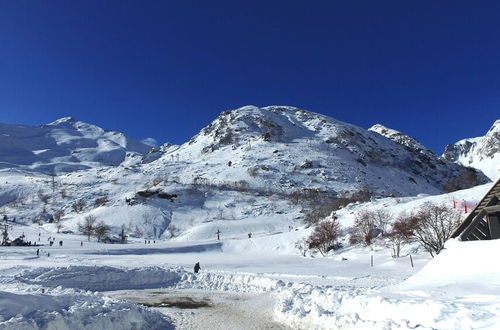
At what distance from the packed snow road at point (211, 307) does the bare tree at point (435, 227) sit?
19.9 m

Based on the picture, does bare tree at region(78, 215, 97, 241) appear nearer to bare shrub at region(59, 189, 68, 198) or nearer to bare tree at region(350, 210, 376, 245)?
bare shrub at region(59, 189, 68, 198)

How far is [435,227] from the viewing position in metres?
35.2

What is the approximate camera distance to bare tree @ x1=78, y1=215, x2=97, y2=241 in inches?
3087

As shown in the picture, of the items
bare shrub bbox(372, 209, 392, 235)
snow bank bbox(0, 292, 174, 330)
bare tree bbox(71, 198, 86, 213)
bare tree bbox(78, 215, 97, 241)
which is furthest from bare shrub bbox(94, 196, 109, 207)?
snow bank bbox(0, 292, 174, 330)

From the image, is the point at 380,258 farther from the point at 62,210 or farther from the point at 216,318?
the point at 62,210

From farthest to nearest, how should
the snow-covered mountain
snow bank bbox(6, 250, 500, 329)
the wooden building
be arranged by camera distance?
Result: the snow-covered mountain
the wooden building
snow bank bbox(6, 250, 500, 329)

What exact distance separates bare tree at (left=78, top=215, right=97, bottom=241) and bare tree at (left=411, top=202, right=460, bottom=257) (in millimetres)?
60582

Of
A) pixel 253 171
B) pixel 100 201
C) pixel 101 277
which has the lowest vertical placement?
pixel 101 277

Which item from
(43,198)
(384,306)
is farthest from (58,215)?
Answer: (384,306)

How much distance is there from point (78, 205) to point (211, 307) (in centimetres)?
11681

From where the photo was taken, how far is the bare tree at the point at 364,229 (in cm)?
4784

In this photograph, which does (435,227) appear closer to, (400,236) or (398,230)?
(400,236)

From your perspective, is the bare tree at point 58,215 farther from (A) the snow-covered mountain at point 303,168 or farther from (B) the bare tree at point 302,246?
(B) the bare tree at point 302,246

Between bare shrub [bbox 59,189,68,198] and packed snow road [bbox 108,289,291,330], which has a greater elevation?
bare shrub [bbox 59,189,68,198]
